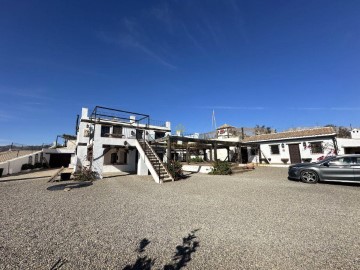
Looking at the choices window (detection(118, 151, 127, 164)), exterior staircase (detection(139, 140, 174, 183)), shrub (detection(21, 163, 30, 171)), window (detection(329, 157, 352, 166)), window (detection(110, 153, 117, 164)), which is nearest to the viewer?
window (detection(329, 157, 352, 166))

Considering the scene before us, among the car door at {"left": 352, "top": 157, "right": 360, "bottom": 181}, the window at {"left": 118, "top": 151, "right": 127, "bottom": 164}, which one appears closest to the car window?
the car door at {"left": 352, "top": 157, "right": 360, "bottom": 181}

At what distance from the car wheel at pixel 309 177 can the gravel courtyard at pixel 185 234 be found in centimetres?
291

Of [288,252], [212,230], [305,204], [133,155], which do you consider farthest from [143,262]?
[133,155]

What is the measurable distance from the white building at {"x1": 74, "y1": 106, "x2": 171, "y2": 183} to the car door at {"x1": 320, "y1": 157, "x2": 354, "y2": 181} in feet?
29.4

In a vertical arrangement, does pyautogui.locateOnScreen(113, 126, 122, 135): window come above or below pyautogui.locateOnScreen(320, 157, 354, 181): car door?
above

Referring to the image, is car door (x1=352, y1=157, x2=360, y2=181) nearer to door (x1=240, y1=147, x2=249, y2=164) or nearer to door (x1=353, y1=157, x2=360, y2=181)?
door (x1=353, y1=157, x2=360, y2=181)

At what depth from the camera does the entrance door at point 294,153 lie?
20.1m

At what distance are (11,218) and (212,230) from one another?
228 inches

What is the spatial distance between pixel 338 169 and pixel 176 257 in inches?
391

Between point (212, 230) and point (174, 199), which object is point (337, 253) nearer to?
point (212, 230)

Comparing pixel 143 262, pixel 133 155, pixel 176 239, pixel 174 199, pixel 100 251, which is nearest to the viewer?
pixel 143 262

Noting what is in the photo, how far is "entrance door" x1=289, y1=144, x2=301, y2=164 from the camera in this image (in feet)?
66.1

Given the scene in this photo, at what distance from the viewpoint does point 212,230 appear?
13.9ft

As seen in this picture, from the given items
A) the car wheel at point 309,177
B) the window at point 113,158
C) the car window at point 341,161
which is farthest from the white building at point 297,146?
the window at point 113,158
